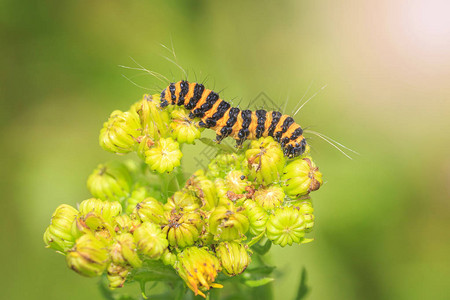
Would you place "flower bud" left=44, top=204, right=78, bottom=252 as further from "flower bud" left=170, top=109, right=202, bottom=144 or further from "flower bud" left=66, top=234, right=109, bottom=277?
"flower bud" left=170, top=109, right=202, bottom=144

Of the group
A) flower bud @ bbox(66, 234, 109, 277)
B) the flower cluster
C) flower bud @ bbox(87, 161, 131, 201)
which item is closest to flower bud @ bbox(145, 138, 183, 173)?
the flower cluster

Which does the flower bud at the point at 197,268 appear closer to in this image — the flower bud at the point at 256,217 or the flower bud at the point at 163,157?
the flower bud at the point at 256,217

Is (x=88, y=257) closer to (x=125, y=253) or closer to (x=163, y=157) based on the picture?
(x=125, y=253)

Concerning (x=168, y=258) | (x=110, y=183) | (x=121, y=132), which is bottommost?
(x=168, y=258)

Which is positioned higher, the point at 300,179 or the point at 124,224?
the point at 300,179

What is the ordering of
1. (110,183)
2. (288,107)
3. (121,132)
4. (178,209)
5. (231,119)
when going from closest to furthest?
(178,209)
(121,132)
(110,183)
(231,119)
(288,107)

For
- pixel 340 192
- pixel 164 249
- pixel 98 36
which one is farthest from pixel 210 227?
pixel 98 36

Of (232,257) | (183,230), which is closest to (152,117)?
(183,230)
